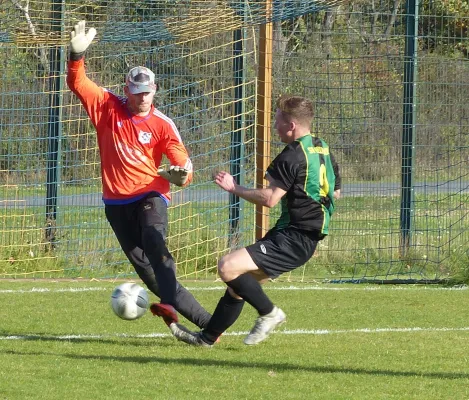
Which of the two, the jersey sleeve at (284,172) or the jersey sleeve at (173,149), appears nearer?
the jersey sleeve at (284,172)

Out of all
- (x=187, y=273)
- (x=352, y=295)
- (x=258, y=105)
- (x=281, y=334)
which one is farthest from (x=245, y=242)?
(x=281, y=334)

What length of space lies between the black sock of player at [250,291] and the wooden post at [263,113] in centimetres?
509

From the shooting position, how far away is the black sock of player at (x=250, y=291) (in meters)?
6.81

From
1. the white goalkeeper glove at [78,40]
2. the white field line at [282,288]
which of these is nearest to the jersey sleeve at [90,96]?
the white goalkeeper glove at [78,40]

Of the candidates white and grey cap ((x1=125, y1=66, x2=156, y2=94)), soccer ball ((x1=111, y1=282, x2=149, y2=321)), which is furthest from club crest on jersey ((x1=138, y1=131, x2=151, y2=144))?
soccer ball ((x1=111, y1=282, x2=149, y2=321))

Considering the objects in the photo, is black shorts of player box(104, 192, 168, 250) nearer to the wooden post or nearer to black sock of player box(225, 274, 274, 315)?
black sock of player box(225, 274, 274, 315)

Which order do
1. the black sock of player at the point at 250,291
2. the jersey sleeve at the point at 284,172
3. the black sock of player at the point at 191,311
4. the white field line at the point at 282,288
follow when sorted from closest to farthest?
the jersey sleeve at the point at 284,172 < the black sock of player at the point at 250,291 < the black sock of player at the point at 191,311 < the white field line at the point at 282,288

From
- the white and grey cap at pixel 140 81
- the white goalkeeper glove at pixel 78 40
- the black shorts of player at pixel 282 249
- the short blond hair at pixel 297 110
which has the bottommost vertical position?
the black shorts of player at pixel 282 249

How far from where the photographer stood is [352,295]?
33.0 feet

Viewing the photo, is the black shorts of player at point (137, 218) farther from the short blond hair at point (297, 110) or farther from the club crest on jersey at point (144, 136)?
the short blond hair at point (297, 110)

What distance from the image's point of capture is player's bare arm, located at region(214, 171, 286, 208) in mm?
6488

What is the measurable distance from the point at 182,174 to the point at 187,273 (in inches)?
191

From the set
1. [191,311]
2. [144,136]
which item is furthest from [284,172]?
[144,136]

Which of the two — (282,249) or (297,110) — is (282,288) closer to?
(282,249)
